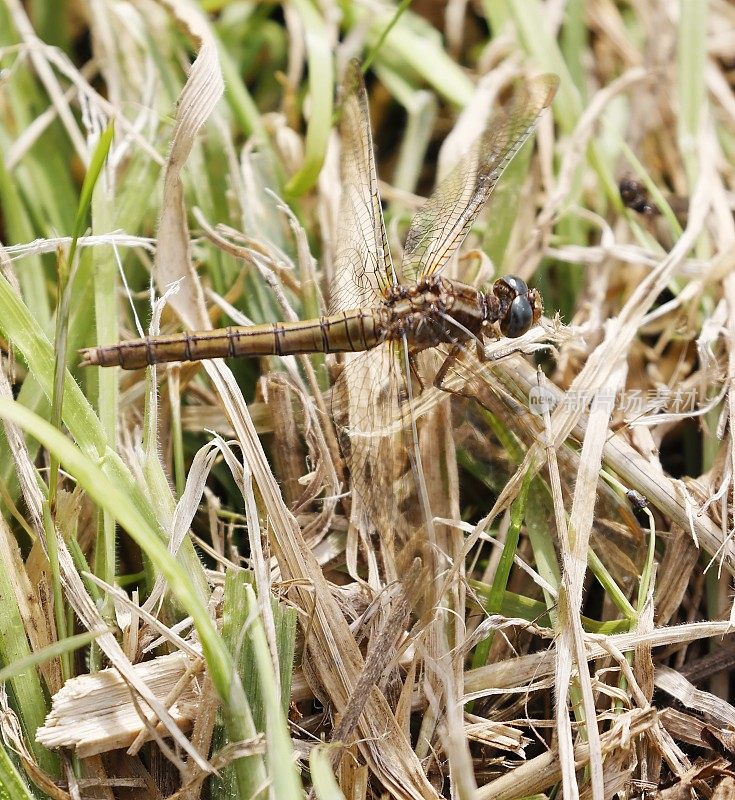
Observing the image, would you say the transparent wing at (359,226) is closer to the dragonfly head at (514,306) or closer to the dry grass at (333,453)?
→ the dry grass at (333,453)

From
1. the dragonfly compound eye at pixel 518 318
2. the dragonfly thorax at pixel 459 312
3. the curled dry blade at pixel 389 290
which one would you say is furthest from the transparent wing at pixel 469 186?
the dragonfly compound eye at pixel 518 318

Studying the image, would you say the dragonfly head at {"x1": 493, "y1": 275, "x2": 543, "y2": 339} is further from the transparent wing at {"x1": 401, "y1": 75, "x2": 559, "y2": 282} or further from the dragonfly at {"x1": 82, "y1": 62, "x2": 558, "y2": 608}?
the transparent wing at {"x1": 401, "y1": 75, "x2": 559, "y2": 282}

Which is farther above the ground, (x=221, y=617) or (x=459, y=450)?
(x=459, y=450)

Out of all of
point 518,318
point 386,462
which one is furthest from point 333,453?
point 518,318

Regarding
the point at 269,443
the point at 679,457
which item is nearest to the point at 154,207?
the point at 269,443

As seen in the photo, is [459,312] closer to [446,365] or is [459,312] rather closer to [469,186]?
[446,365]

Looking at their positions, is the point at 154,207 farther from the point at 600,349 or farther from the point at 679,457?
the point at 679,457

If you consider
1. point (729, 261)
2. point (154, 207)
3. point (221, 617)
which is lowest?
point (221, 617)
